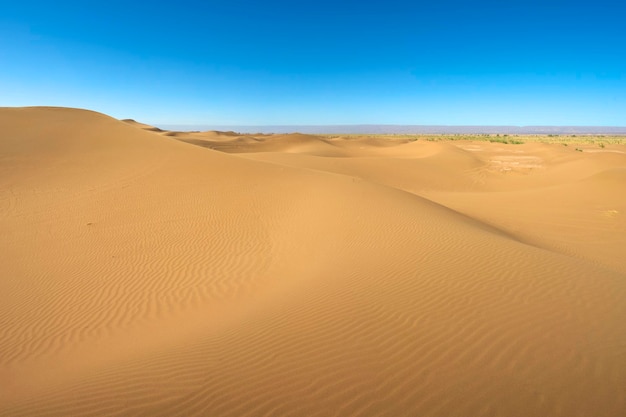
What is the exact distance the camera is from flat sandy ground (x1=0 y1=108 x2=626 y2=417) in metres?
2.98

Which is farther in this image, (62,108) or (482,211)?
(62,108)

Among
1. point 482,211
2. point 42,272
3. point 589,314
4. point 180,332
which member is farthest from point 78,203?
point 482,211

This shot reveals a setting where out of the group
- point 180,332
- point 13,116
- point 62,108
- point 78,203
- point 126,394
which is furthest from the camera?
point 62,108

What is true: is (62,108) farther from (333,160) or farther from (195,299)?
(195,299)

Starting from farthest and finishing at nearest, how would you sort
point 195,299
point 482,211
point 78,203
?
point 482,211, point 78,203, point 195,299

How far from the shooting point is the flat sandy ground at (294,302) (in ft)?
9.77

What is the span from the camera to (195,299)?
6.03 m

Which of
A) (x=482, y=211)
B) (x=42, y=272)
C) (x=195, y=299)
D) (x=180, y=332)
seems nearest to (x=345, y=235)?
(x=195, y=299)

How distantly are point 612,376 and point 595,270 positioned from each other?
3942 mm

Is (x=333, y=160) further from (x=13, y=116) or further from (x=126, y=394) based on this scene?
(x=126, y=394)

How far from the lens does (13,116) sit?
Answer: 2092cm

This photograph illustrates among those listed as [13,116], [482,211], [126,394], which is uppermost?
[13,116]

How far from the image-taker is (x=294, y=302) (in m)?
5.00

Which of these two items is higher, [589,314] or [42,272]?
[589,314]
